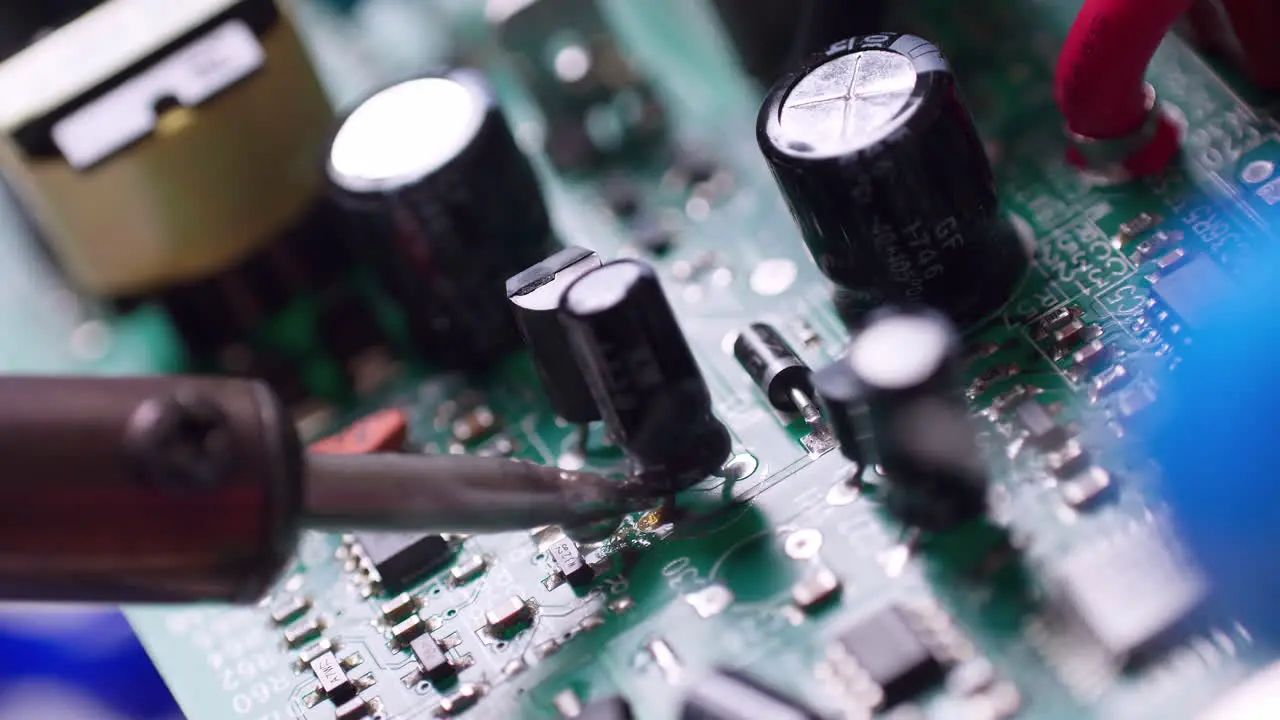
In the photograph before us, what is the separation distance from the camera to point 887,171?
1920mm

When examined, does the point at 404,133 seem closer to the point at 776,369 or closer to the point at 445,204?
the point at 445,204

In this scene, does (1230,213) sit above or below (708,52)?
below

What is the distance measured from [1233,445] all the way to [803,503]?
59cm

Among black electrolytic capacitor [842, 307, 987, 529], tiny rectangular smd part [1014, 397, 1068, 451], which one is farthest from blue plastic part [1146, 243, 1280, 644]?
black electrolytic capacitor [842, 307, 987, 529]

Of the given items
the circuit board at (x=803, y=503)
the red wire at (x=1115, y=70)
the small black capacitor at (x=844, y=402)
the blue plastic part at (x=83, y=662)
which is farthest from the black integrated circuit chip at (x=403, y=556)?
the red wire at (x=1115, y=70)

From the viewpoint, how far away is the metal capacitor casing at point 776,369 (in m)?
2.20

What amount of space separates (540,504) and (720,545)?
283 mm

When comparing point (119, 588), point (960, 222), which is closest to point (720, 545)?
point (960, 222)

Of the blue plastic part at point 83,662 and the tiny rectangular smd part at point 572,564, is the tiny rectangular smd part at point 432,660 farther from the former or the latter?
the blue plastic part at point 83,662

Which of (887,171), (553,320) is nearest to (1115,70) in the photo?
(887,171)

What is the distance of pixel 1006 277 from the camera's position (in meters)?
2.20

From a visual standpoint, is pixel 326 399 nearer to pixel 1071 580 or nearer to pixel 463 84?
pixel 463 84

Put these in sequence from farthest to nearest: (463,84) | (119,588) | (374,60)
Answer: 1. (374,60)
2. (463,84)
3. (119,588)

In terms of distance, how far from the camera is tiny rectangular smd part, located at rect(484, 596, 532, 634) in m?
2.09
